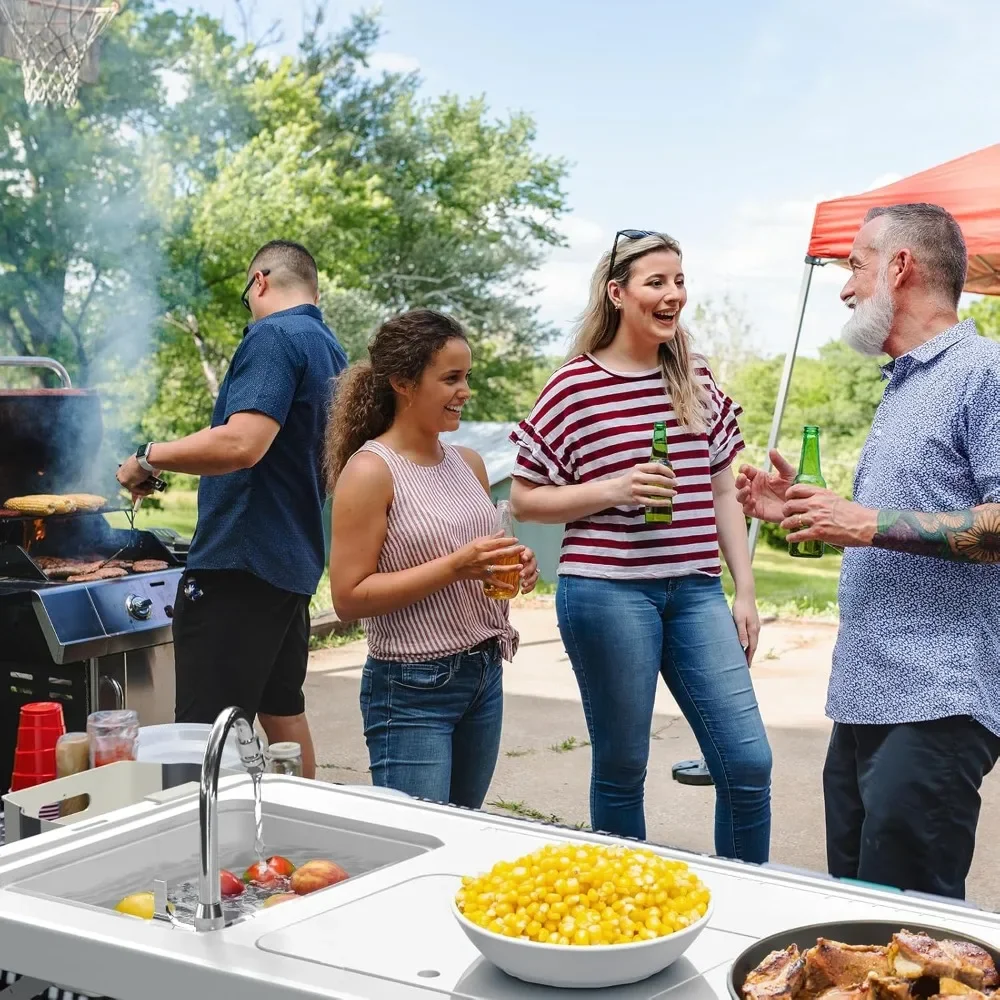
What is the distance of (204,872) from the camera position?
1421 millimetres

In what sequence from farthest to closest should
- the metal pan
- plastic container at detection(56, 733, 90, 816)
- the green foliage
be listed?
the green foliage < plastic container at detection(56, 733, 90, 816) < the metal pan

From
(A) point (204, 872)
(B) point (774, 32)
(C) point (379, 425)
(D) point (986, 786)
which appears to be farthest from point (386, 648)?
(B) point (774, 32)

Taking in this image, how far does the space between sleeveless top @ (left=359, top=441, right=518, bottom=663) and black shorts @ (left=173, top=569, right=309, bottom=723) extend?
2.77ft

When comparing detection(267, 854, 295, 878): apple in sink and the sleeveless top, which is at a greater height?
the sleeveless top

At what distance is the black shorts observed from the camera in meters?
3.50

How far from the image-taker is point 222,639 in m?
3.50

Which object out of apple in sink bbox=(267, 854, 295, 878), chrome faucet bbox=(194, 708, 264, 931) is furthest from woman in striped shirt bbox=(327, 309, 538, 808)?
chrome faucet bbox=(194, 708, 264, 931)

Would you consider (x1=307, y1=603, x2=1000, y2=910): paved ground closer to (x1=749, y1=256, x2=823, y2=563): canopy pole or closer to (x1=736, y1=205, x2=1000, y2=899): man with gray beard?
(x1=749, y1=256, x2=823, y2=563): canopy pole

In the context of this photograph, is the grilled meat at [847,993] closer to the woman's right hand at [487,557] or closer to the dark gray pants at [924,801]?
the dark gray pants at [924,801]

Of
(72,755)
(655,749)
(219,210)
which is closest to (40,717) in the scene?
(72,755)

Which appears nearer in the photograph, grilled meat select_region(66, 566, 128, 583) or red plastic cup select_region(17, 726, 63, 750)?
red plastic cup select_region(17, 726, 63, 750)

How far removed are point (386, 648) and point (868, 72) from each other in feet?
125

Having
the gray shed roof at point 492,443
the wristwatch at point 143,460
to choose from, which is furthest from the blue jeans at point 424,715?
the gray shed roof at point 492,443

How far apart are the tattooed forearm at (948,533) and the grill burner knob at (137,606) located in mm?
2550
